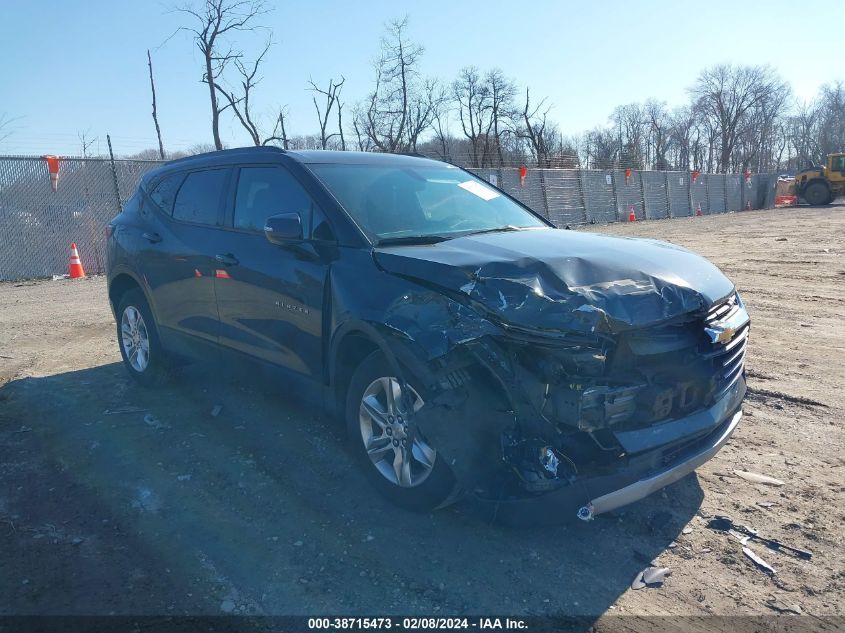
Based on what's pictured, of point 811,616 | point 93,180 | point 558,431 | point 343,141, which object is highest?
point 343,141

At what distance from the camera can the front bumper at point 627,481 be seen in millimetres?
2779

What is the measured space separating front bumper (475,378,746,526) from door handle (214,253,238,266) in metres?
2.49

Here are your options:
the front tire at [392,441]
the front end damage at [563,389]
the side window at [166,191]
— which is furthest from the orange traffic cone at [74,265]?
the front end damage at [563,389]

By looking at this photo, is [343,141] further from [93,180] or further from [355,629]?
[355,629]

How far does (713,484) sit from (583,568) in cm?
121

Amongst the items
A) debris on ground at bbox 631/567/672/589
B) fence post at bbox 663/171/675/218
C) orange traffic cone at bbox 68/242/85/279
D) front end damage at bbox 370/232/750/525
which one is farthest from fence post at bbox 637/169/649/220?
debris on ground at bbox 631/567/672/589

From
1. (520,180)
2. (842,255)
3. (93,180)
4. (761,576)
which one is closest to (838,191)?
(520,180)

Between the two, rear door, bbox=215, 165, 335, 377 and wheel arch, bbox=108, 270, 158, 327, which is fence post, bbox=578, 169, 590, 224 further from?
rear door, bbox=215, 165, 335, 377

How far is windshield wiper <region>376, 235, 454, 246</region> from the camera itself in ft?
12.3

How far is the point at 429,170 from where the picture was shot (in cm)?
489

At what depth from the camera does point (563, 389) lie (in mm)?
2809

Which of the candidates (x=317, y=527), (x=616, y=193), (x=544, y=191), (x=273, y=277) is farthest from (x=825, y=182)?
(x=317, y=527)

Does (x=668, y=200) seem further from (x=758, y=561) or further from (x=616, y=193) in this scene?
(x=758, y=561)

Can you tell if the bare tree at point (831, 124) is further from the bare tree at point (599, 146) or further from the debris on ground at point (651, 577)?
the debris on ground at point (651, 577)
